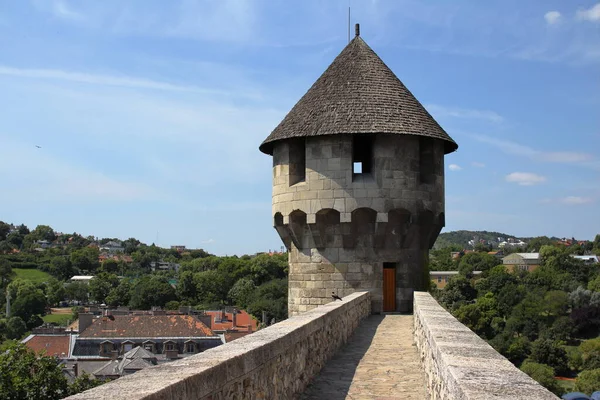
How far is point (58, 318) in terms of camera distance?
397 ft

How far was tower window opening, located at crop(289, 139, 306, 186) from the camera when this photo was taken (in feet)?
51.1

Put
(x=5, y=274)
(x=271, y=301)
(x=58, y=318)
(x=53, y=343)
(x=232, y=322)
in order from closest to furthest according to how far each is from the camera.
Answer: (x=53, y=343), (x=232, y=322), (x=271, y=301), (x=58, y=318), (x=5, y=274)

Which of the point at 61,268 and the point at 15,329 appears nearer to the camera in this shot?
the point at 15,329

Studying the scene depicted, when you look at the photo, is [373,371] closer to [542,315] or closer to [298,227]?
[298,227]

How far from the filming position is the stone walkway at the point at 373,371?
716 centimetres

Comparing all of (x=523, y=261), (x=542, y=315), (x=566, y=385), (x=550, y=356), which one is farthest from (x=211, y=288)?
(x=566, y=385)

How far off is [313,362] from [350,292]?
24.7 feet

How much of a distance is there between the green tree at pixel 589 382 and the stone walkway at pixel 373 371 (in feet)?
164

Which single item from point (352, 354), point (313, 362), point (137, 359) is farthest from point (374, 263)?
point (137, 359)

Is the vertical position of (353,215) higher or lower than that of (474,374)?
higher

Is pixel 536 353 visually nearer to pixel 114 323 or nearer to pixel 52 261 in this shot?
pixel 114 323

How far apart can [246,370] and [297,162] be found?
11212 mm

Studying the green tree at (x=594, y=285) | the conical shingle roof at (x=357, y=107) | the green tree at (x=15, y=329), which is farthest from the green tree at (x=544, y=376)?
the green tree at (x=15, y=329)

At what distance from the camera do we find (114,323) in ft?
244
